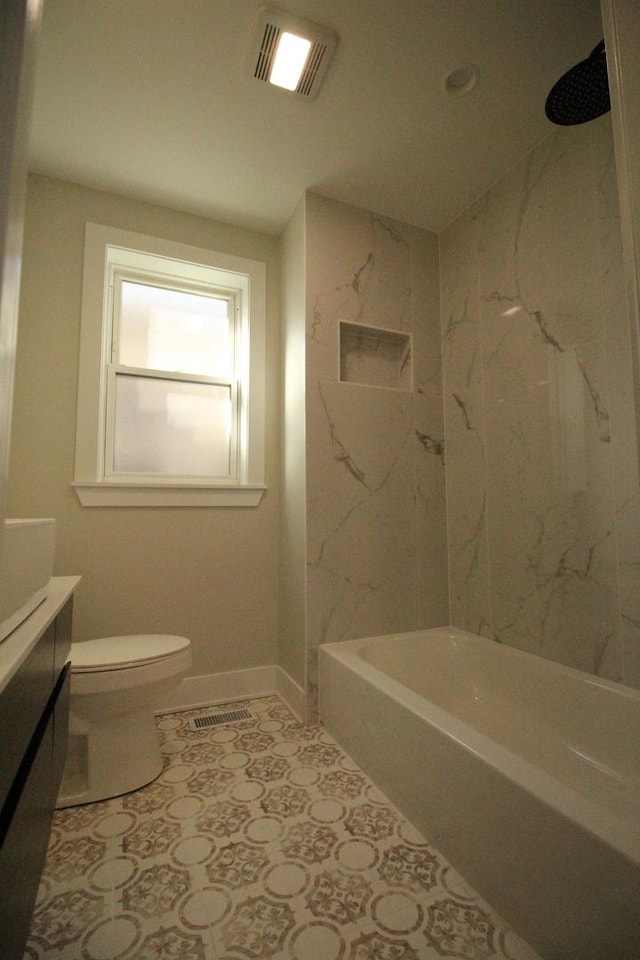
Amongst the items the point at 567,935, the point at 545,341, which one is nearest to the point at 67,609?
the point at 567,935

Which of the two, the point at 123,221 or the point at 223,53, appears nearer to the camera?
the point at 223,53

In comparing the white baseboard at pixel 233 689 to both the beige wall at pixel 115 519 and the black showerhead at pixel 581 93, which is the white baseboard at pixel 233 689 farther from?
the black showerhead at pixel 581 93

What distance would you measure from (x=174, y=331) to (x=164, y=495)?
93 cm

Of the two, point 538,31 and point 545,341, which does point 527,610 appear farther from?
point 538,31

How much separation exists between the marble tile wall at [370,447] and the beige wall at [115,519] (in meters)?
0.45

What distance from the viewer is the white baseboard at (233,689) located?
2.08 meters

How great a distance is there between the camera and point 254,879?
1.13m

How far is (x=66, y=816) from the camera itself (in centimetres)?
137

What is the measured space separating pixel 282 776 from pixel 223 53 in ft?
8.36

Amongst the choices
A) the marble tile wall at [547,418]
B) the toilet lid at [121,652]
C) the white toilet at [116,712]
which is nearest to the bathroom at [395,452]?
the marble tile wall at [547,418]

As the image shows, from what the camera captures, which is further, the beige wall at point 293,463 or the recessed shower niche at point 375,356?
the recessed shower niche at point 375,356

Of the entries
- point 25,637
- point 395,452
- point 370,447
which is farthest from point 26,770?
point 395,452

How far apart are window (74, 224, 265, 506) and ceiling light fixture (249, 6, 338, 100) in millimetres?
911

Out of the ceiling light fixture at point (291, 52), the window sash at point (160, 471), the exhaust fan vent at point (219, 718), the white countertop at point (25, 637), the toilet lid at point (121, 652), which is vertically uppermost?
the ceiling light fixture at point (291, 52)
